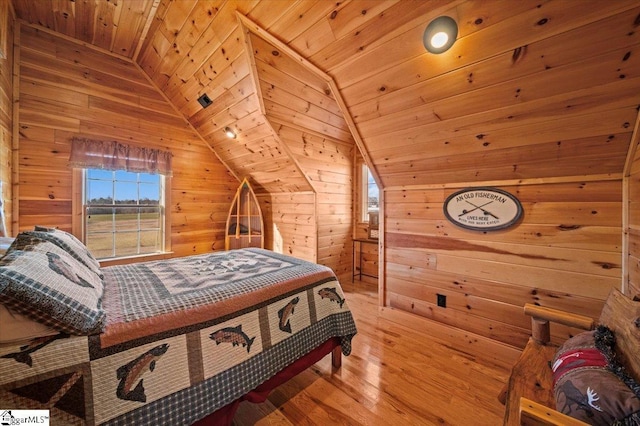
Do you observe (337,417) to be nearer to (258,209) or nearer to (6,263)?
(6,263)

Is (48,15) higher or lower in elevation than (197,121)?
higher

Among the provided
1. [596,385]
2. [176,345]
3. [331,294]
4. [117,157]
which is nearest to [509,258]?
[596,385]

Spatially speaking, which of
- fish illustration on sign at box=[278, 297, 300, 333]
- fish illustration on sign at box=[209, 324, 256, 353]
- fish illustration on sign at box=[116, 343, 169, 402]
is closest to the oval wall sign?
fish illustration on sign at box=[278, 297, 300, 333]

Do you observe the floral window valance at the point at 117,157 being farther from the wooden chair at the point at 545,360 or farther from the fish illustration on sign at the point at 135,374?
the wooden chair at the point at 545,360

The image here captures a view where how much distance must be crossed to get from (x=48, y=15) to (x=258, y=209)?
9.68 feet

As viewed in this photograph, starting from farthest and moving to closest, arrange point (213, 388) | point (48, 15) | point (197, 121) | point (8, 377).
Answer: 1. point (197, 121)
2. point (48, 15)
3. point (213, 388)
4. point (8, 377)

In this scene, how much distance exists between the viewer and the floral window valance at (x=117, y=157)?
274 cm

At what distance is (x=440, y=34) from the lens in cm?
136

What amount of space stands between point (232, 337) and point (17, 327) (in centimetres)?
73

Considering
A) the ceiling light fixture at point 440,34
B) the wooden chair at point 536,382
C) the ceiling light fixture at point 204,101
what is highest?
the ceiling light fixture at point 204,101

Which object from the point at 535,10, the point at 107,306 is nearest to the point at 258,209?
the point at 107,306

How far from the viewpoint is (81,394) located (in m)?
0.84

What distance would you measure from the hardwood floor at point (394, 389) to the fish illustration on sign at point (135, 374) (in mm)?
721

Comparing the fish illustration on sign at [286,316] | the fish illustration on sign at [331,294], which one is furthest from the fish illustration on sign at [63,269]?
the fish illustration on sign at [331,294]
